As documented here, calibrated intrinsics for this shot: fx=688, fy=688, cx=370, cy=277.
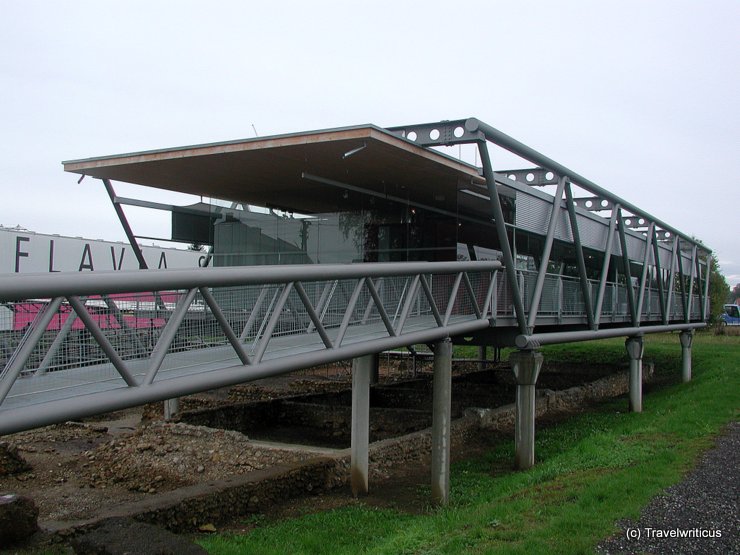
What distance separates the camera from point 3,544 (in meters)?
7.96

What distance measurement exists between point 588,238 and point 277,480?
11391mm

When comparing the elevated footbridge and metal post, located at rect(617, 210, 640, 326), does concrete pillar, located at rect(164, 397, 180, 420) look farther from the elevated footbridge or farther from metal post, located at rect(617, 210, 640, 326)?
metal post, located at rect(617, 210, 640, 326)

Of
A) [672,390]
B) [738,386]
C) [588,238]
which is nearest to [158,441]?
[588,238]

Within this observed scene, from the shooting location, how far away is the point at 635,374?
20.7 meters

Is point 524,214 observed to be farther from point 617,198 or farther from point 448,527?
point 448,527

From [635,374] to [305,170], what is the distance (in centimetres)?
1242

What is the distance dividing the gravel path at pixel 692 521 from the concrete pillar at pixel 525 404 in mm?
3721

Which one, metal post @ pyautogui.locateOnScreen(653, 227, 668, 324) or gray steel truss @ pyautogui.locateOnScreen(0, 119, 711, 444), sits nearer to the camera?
gray steel truss @ pyautogui.locateOnScreen(0, 119, 711, 444)

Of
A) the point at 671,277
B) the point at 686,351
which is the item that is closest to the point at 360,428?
the point at 671,277

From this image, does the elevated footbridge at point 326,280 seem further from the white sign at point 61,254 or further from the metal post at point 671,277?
the white sign at point 61,254

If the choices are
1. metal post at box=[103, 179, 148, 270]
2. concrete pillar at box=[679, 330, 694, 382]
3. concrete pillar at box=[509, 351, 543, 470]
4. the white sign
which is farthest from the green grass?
the white sign

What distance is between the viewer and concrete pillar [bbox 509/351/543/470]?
44.9 feet

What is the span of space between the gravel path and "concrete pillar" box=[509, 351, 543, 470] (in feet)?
12.2

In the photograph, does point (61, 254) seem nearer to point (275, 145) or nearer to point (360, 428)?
point (275, 145)
